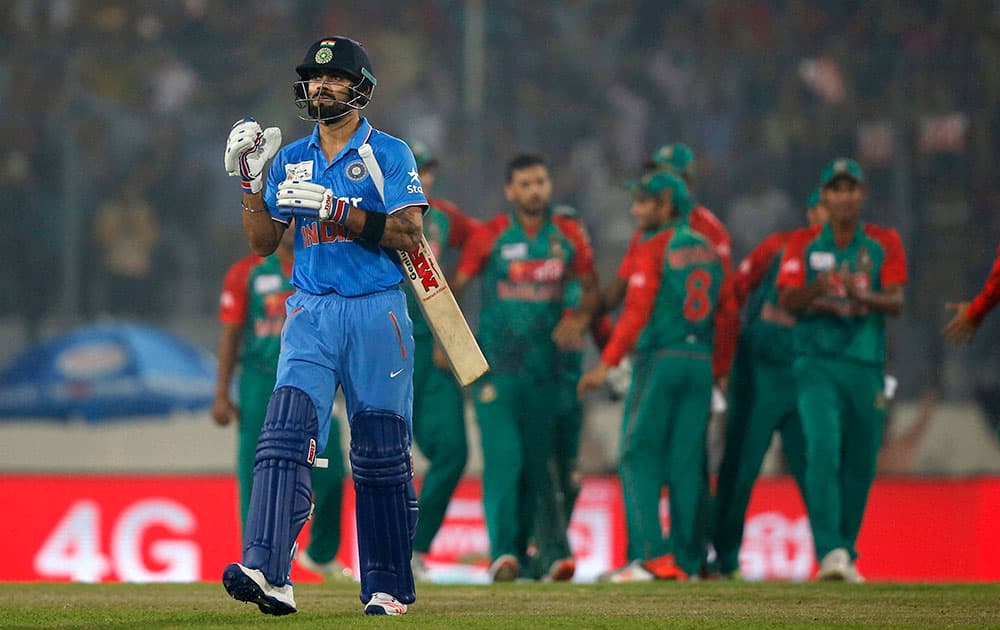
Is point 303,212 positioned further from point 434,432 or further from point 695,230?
point 695,230

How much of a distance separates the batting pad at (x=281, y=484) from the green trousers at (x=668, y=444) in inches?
143

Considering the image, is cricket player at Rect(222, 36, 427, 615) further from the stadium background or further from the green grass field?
the stadium background

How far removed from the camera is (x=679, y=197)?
9000 millimetres

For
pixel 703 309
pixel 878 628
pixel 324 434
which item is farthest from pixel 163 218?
pixel 878 628

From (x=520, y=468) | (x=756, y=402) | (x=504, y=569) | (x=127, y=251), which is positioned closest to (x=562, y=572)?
(x=504, y=569)

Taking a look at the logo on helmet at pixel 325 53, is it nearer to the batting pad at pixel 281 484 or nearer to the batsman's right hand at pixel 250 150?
the batsman's right hand at pixel 250 150

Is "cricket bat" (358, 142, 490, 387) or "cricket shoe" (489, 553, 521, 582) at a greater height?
"cricket bat" (358, 142, 490, 387)

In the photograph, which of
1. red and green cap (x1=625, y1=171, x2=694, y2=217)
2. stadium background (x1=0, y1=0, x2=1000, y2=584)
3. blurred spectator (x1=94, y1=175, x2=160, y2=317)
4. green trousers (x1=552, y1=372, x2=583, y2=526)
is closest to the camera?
red and green cap (x1=625, y1=171, x2=694, y2=217)

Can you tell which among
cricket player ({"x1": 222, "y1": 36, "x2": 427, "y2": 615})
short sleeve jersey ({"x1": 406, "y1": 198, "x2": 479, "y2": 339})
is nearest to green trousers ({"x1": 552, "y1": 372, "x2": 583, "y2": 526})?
short sleeve jersey ({"x1": 406, "y1": 198, "x2": 479, "y2": 339})

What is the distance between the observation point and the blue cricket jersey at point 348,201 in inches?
217

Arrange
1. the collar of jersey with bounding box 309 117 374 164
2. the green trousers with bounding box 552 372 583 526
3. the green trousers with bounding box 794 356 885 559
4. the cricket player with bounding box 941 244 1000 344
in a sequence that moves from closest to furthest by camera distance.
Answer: the collar of jersey with bounding box 309 117 374 164 < the cricket player with bounding box 941 244 1000 344 < the green trousers with bounding box 794 356 885 559 < the green trousers with bounding box 552 372 583 526

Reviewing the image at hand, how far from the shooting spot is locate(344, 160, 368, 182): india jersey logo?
5586 mm

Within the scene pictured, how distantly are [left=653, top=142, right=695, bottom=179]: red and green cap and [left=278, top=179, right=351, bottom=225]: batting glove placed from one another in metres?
4.77

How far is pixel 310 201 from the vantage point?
17.4ft
